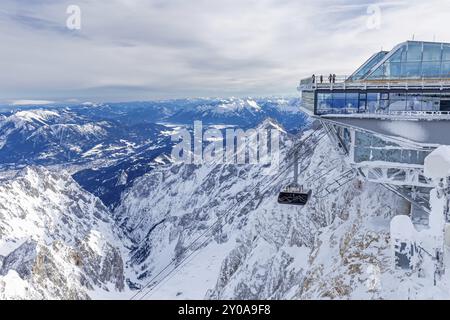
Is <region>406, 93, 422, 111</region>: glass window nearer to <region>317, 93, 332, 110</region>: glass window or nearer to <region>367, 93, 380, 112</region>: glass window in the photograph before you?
<region>367, 93, 380, 112</region>: glass window

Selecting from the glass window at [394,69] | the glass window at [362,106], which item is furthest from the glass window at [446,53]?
the glass window at [362,106]

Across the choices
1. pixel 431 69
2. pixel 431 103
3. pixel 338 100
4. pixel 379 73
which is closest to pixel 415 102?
pixel 431 103

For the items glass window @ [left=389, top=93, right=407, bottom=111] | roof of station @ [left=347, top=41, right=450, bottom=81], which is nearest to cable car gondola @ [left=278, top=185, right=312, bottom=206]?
roof of station @ [left=347, top=41, right=450, bottom=81]

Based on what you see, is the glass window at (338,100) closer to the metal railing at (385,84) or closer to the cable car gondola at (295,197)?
the metal railing at (385,84)

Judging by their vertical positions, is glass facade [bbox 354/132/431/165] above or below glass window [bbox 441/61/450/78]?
below

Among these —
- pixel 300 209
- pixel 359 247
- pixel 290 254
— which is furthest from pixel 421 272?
pixel 300 209

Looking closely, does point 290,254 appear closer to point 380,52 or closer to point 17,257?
point 380,52

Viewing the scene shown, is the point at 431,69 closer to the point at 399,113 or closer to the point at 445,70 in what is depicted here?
the point at 445,70
